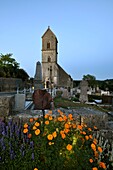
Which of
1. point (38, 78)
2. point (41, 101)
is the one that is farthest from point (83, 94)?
point (41, 101)

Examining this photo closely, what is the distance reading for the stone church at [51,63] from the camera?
64.4 meters

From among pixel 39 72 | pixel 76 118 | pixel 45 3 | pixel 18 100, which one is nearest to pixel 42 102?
pixel 76 118

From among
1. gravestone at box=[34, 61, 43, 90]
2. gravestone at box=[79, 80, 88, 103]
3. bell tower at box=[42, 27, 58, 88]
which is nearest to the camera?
gravestone at box=[34, 61, 43, 90]

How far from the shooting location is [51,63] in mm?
66875

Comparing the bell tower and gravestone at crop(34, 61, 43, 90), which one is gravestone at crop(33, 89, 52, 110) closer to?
gravestone at crop(34, 61, 43, 90)

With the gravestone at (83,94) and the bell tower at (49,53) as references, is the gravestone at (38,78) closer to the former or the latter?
the gravestone at (83,94)

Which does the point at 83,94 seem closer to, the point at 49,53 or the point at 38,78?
the point at 38,78

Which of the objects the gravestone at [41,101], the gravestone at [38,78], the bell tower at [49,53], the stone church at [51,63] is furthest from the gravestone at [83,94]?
the bell tower at [49,53]

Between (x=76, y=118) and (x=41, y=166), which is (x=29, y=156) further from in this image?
(x=76, y=118)

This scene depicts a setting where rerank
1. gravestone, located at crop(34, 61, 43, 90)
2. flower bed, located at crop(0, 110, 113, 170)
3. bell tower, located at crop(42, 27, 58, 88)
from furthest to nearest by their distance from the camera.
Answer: bell tower, located at crop(42, 27, 58, 88)
gravestone, located at crop(34, 61, 43, 90)
flower bed, located at crop(0, 110, 113, 170)

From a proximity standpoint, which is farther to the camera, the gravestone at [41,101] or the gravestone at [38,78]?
the gravestone at [38,78]

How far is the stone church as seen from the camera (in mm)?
64438

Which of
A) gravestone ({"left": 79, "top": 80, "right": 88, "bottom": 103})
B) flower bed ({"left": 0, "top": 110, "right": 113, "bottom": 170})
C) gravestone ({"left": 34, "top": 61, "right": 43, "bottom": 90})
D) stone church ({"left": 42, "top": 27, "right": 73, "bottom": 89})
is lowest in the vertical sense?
flower bed ({"left": 0, "top": 110, "right": 113, "bottom": 170})

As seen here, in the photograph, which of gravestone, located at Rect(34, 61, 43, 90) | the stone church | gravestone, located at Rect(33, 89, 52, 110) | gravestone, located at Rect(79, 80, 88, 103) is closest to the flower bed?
gravestone, located at Rect(33, 89, 52, 110)
